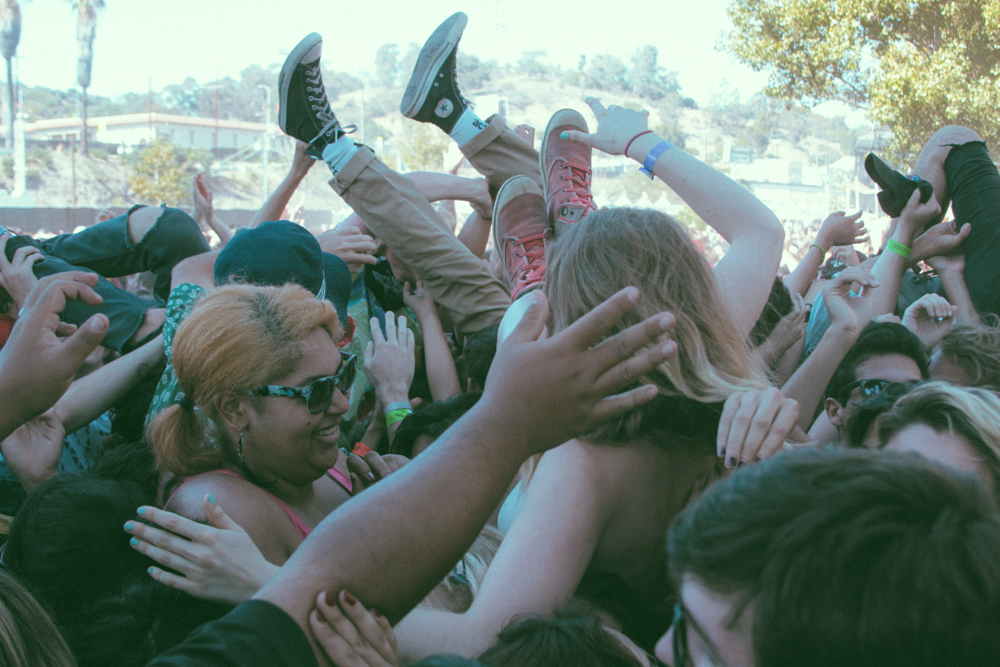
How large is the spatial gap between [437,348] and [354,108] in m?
126

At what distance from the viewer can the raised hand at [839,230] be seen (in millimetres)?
3719

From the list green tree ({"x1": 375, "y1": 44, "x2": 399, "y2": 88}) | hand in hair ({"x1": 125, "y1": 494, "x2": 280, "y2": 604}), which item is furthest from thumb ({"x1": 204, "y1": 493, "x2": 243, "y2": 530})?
green tree ({"x1": 375, "y1": 44, "x2": 399, "y2": 88})

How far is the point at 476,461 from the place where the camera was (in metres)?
1.06

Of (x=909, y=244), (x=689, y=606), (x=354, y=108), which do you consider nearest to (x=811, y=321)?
(x=909, y=244)

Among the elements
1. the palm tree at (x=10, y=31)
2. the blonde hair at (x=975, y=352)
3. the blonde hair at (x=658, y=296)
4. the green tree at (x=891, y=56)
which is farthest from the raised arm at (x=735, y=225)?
the palm tree at (x=10, y=31)

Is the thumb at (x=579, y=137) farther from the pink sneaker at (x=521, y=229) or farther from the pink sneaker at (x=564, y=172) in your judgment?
the pink sneaker at (x=521, y=229)

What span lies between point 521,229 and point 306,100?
1.39 meters

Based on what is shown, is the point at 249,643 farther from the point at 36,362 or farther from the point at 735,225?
the point at 735,225

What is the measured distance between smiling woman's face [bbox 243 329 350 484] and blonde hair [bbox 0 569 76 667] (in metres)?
0.65

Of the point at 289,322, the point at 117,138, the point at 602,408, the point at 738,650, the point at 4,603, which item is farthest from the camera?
the point at 117,138

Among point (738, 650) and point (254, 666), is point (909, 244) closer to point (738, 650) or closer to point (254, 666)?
point (738, 650)

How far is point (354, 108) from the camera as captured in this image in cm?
12162

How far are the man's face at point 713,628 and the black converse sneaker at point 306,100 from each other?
3278 millimetres

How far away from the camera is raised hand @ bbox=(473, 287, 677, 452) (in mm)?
1054
